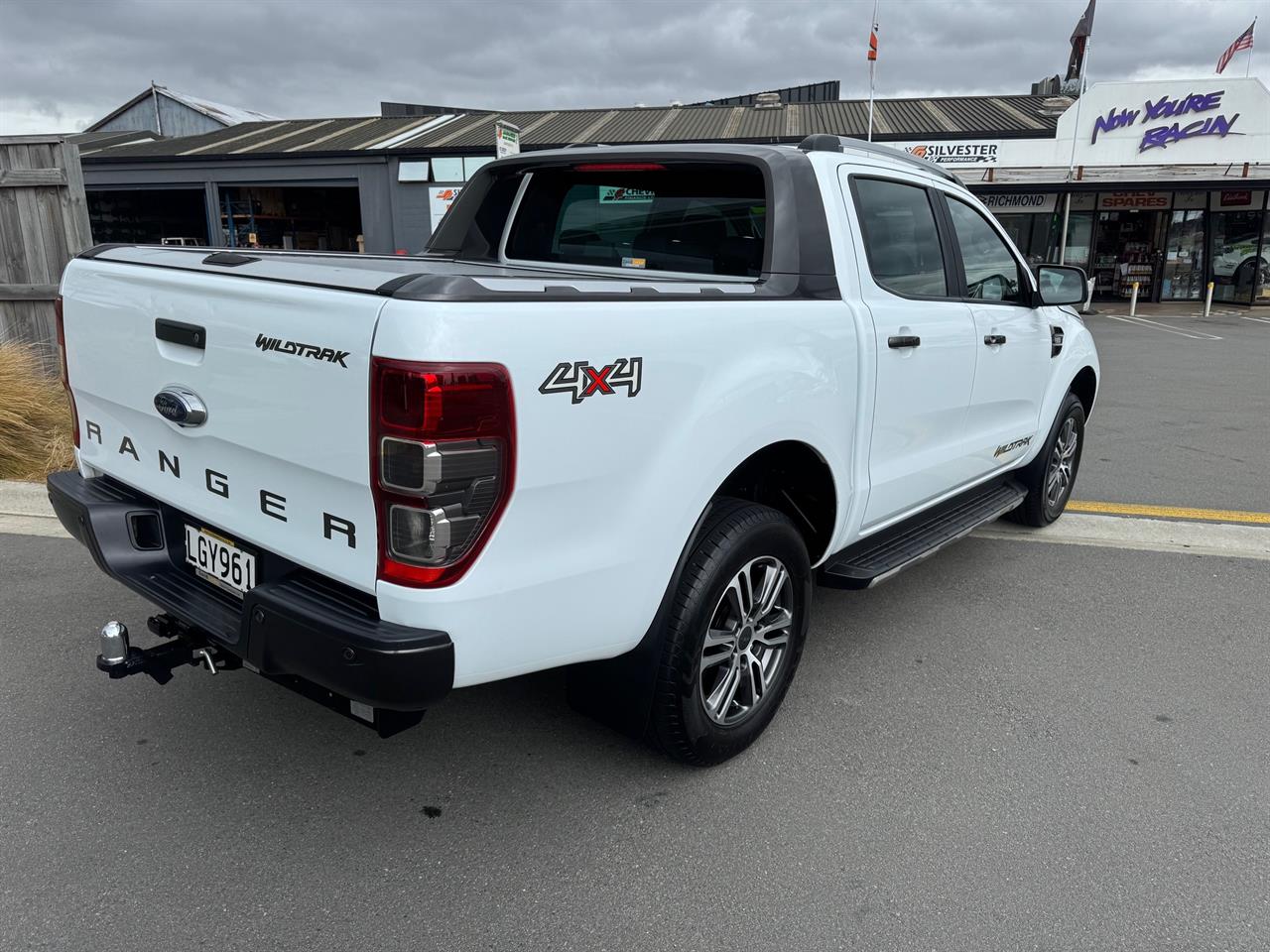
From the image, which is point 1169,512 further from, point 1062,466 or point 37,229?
point 37,229

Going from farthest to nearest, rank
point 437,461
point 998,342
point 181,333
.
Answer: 1. point 998,342
2. point 181,333
3. point 437,461

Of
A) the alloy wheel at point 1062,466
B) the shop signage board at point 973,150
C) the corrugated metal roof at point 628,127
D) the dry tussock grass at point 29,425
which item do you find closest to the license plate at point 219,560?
the dry tussock grass at point 29,425

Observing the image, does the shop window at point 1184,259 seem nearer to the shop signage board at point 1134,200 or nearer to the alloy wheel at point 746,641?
the shop signage board at point 1134,200

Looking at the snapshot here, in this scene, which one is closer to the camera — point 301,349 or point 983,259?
point 301,349

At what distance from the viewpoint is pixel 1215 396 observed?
10.2 meters

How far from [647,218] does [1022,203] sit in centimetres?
2390

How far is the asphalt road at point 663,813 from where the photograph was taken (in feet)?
7.41

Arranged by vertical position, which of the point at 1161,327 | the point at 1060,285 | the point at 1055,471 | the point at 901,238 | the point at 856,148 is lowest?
the point at 1161,327

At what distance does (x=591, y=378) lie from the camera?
6.97 ft

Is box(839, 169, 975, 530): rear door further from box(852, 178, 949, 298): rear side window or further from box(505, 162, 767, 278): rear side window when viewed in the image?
box(505, 162, 767, 278): rear side window

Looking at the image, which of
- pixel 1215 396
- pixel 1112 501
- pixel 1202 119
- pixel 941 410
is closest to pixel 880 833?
pixel 941 410

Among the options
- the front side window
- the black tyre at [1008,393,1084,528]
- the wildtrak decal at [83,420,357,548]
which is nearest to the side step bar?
the black tyre at [1008,393,1084,528]

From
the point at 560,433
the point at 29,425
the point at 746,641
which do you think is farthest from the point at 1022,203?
the point at 560,433

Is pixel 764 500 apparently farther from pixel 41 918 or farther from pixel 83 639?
pixel 83 639
